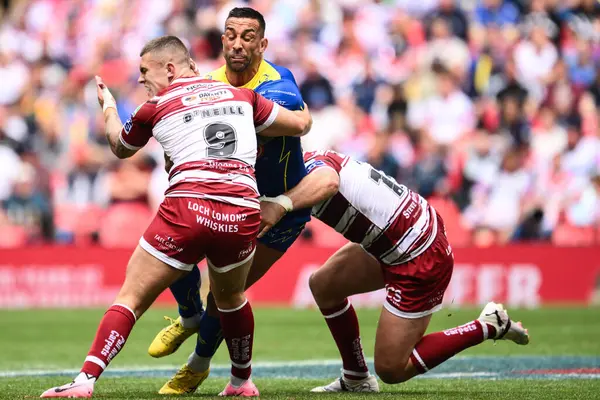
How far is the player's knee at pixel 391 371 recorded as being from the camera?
296 inches

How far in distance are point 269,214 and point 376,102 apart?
1273cm

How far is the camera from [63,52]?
851 inches

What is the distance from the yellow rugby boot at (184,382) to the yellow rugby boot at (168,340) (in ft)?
0.80

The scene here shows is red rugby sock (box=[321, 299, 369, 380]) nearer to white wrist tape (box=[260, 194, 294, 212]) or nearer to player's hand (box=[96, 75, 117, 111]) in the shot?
white wrist tape (box=[260, 194, 294, 212])

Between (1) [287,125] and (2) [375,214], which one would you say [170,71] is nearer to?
(1) [287,125]

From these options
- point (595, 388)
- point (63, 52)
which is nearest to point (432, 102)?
point (63, 52)

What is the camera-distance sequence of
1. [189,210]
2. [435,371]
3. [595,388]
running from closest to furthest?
[189,210], [595,388], [435,371]

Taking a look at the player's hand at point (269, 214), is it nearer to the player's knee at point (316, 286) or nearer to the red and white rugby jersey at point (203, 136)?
the red and white rugby jersey at point (203, 136)

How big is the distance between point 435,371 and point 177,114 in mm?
4044

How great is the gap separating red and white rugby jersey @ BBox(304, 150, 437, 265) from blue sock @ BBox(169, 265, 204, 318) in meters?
1.15

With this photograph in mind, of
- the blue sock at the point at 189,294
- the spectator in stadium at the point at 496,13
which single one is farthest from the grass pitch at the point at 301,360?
the spectator in stadium at the point at 496,13

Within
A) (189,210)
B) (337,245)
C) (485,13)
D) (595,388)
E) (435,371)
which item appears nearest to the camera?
(189,210)

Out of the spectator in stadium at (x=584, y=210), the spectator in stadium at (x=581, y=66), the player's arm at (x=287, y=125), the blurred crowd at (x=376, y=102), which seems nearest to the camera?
the player's arm at (x=287, y=125)

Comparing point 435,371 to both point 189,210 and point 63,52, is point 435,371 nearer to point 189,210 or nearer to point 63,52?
point 189,210
